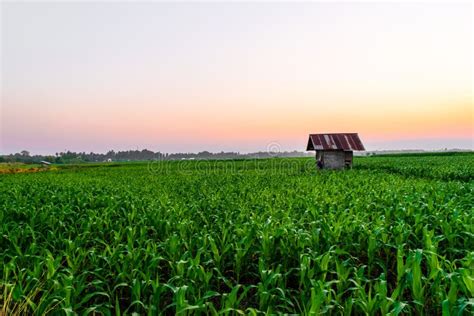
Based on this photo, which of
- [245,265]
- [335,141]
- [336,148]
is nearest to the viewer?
[245,265]

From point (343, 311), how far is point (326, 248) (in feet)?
6.43

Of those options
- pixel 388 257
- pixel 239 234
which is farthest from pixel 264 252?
pixel 388 257

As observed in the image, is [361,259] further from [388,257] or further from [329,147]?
[329,147]

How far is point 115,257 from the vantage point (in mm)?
4500

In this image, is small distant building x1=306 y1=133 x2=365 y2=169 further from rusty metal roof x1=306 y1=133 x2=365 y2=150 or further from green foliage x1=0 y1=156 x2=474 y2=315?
green foliage x1=0 y1=156 x2=474 y2=315

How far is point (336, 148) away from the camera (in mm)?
28062

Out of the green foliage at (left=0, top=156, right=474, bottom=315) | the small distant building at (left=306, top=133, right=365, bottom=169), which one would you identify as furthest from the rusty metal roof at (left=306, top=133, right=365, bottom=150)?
the green foliage at (left=0, top=156, right=474, bottom=315)

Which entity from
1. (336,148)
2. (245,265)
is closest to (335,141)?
(336,148)

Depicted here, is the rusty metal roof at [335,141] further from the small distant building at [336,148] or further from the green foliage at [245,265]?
the green foliage at [245,265]

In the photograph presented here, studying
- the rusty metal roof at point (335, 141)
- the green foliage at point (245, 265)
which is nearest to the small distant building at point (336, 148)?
the rusty metal roof at point (335, 141)

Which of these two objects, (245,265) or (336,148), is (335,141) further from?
(245,265)

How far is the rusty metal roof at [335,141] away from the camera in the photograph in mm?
28219

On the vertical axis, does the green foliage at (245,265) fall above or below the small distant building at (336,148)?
below

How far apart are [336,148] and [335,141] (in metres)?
1.07
